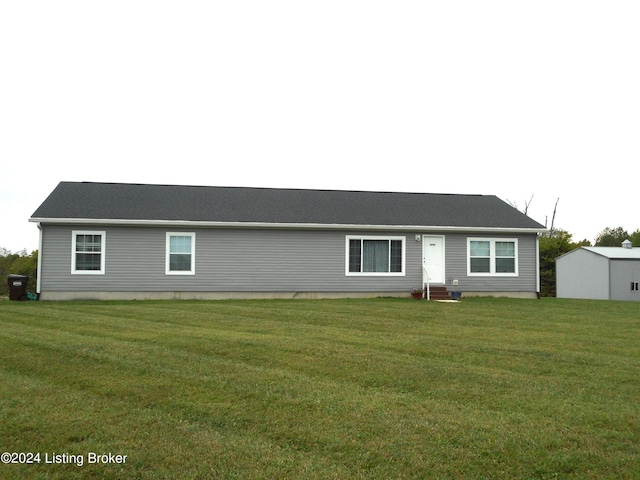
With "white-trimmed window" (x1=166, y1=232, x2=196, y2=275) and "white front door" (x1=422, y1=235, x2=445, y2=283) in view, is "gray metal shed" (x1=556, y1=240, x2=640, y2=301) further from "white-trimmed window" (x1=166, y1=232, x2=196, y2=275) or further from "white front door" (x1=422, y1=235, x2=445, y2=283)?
"white-trimmed window" (x1=166, y1=232, x2=196, y2=275)

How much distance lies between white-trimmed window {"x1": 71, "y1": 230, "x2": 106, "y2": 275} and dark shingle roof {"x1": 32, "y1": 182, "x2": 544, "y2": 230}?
0.63 m

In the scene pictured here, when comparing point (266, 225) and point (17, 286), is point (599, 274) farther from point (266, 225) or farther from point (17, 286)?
point (17, 286)

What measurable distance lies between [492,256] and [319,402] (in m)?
16.7

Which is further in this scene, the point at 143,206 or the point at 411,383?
the point at 143,206

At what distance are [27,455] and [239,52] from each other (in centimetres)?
1488

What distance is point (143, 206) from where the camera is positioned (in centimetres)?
2014

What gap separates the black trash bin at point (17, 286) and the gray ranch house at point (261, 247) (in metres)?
0.83

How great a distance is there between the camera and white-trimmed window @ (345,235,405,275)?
67.1 feet

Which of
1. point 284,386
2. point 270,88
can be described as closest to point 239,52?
point 270,88

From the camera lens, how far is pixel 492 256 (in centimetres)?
2123

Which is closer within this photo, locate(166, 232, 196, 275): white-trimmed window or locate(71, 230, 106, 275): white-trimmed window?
locate(71, 230, 106, 275): white-trimmed window

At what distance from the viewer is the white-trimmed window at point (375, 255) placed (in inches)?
805

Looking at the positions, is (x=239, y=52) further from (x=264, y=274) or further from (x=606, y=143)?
(x=606, y=143)

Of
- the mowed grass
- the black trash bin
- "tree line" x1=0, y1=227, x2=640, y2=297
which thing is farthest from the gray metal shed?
the black trash bin
